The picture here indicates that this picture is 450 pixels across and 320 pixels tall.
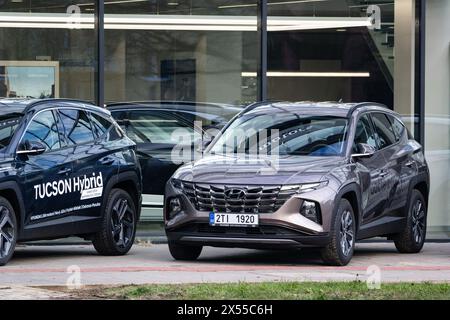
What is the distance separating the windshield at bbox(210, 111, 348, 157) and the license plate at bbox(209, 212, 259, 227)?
125 centimetres

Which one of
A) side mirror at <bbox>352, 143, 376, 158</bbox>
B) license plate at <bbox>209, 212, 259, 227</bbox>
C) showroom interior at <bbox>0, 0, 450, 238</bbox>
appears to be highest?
showroom interior at <bbox>0, 0, 450, 238</bbox>

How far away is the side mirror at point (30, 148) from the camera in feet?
43.7

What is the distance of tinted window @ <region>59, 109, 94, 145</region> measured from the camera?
14.4 meters

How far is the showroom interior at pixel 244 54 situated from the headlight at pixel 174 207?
4.09 metres

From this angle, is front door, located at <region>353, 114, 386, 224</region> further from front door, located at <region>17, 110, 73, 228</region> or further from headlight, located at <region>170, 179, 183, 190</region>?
front door, located at <region>17, 110, 73, 228</region>

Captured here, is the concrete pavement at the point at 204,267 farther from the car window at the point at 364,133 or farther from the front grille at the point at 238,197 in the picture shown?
the car window at the point at 364,133

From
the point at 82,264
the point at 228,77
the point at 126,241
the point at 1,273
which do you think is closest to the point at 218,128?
the point at 228,77

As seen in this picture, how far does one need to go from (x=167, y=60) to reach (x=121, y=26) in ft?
2.63

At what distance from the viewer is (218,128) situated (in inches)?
709

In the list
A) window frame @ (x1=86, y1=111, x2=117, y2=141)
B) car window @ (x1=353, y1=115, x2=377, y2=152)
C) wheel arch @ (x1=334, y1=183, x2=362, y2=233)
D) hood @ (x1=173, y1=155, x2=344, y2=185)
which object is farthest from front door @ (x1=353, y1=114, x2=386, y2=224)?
window frame @ (x1=86, y1=111, x2=117, y2=141)

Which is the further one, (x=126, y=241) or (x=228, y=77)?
(x=228, y=77)

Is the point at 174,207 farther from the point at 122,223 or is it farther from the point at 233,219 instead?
the point at 122,223

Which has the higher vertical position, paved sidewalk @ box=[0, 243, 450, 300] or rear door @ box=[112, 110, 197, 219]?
rear door @ box=[112, 110, 197, 219]
